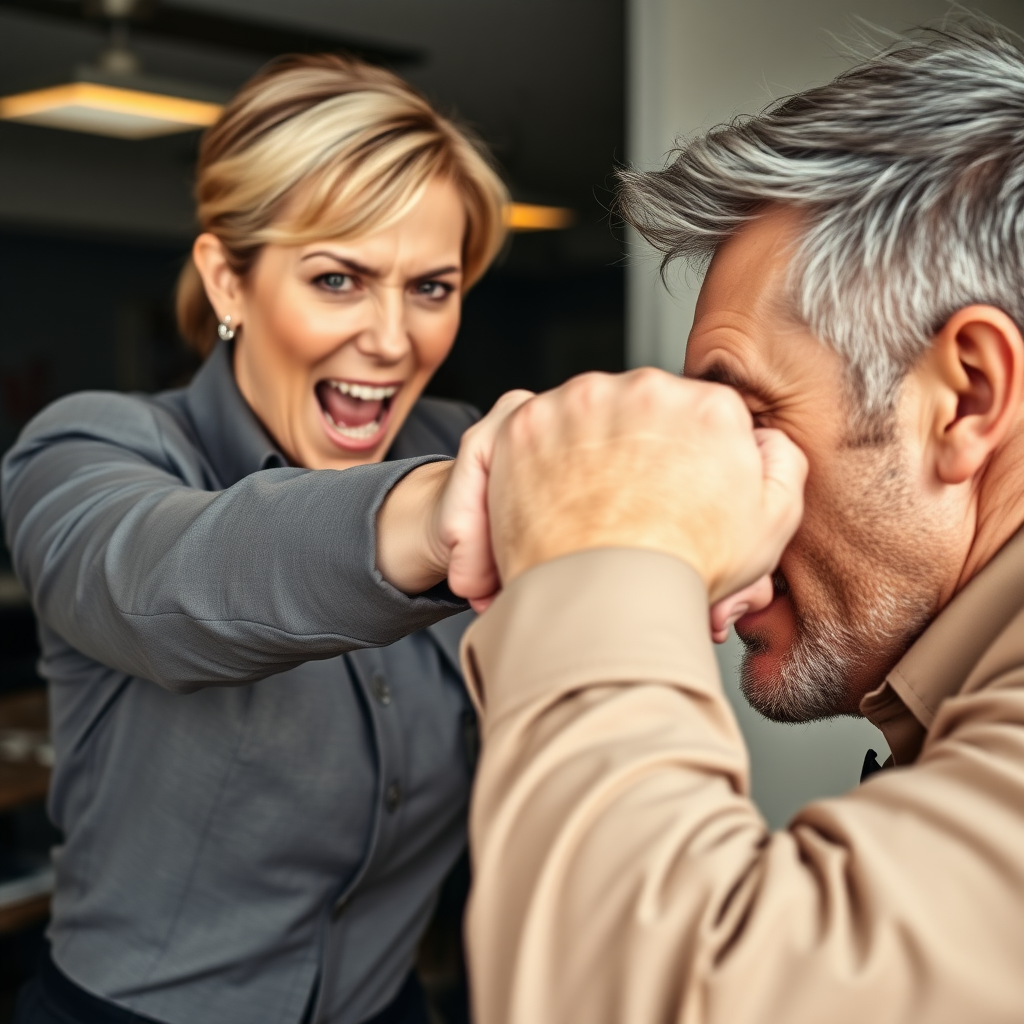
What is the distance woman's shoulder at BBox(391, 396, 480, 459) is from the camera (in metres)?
1.97

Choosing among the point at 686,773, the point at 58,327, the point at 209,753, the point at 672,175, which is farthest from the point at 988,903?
the point at 58,327

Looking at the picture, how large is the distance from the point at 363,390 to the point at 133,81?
187cm

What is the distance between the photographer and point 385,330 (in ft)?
6.02

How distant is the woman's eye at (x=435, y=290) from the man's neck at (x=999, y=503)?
44.5 inches

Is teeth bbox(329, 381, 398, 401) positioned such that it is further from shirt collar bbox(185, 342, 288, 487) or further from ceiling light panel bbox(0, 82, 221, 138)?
ceiling light panel bbox(0, 82, 221, 138)

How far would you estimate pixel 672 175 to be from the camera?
1.13 meters

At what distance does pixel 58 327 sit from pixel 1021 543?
245 inches

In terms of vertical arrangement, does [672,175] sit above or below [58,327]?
above

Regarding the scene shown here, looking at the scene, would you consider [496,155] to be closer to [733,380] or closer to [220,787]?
[220,787]

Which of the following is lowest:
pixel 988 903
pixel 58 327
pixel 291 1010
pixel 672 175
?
A: pixel 58 327

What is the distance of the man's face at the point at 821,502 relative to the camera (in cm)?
98

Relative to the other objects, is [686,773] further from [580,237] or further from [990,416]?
[580,237]

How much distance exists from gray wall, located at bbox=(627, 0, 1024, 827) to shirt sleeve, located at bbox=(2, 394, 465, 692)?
1.97 metres

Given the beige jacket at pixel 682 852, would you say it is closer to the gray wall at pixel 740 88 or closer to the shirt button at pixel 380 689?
the shirt button at pixel 380 689
